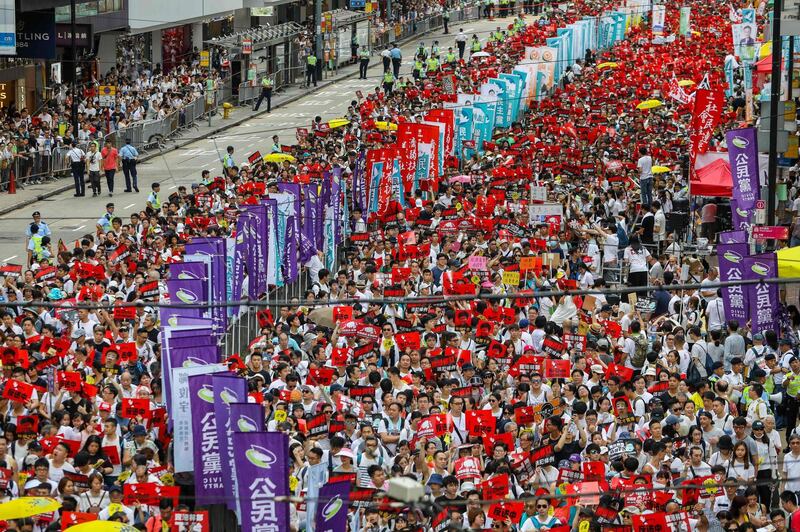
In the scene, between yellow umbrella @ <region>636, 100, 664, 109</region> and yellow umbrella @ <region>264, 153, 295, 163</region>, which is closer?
yellow umbrella @ <region>264, 153, 295, 163</region>

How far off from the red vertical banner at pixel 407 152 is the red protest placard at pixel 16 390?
47.4 ft

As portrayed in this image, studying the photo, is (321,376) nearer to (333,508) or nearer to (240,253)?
(333,508)

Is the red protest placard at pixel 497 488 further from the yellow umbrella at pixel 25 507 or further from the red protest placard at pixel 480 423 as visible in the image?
the yellow umbrella at pixel 25 507

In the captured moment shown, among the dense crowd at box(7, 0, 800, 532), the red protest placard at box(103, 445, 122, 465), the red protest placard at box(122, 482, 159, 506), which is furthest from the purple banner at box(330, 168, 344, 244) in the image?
the red protest placard at box(122, 482, 159, 506)

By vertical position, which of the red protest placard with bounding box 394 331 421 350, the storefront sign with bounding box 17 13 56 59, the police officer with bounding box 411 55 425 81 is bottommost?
the red protest placard with bounding box 394 331 421 350

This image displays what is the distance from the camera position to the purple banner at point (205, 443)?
13.6m

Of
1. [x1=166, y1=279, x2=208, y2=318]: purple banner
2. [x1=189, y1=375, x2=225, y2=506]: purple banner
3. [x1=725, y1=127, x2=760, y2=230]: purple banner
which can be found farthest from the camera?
[x1=725, y1=127, x2=760, y2=230]: purple banner

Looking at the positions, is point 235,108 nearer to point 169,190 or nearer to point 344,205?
point 169,190

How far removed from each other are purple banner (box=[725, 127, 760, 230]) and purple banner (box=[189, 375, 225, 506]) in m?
12.7

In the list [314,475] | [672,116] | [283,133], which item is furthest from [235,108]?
[314,475]

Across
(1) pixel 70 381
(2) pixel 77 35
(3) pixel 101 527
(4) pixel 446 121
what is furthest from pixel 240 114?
(3) pixel 101 527

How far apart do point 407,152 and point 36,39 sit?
15.8 metres

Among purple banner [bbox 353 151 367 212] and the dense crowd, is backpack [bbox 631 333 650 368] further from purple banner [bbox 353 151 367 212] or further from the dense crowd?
purple banner [bbox 353 151 367 212]

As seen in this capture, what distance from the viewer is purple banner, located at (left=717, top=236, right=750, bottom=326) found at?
19.0 meters
